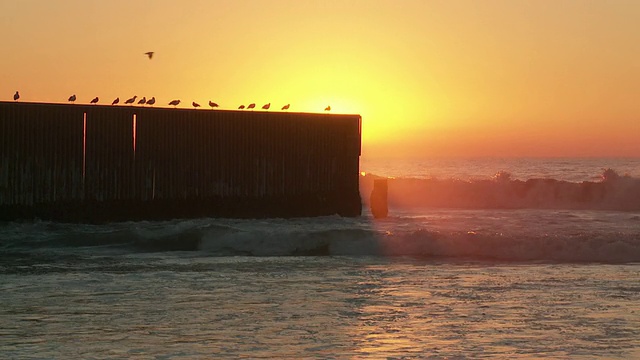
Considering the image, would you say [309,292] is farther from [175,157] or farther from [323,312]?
[175,157]

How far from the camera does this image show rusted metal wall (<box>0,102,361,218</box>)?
29.8 meters

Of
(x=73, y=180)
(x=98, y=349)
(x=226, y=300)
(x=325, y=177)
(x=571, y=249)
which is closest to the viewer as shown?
(x=98, y=349)

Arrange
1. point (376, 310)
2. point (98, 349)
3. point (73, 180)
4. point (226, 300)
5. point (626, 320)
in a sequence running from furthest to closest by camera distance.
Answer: point (73, 180)
point (226, 300)
point (376, 310)
point (626, 320)
point (98, 349)

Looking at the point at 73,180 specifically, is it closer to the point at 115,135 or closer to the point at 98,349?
the point at 115,135

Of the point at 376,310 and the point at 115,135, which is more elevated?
the point at 115,135

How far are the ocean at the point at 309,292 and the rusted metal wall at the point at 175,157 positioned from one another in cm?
119

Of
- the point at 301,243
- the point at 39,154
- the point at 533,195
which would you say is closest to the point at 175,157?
the point at 39,154

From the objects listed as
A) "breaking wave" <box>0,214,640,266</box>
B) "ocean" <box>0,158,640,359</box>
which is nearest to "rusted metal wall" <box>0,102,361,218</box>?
"ocean" <box>0,158,640,359</box>

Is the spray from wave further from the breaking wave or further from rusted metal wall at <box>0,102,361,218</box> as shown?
the breaking wave

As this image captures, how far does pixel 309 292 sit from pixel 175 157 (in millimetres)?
16021

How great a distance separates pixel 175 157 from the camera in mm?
32562

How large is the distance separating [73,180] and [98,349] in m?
18.8

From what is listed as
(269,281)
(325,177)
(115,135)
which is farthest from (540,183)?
(269,281)

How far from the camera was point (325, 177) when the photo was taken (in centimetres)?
3553
